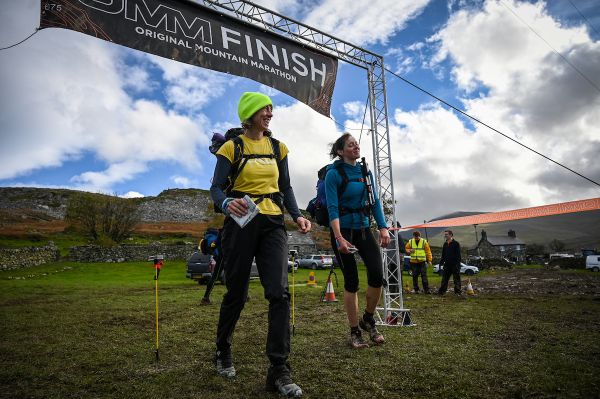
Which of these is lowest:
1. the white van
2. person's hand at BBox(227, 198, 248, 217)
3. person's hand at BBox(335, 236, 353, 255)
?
the white van

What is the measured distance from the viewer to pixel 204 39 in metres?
6.80

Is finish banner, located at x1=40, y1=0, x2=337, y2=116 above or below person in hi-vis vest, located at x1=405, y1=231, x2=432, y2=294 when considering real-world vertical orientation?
above

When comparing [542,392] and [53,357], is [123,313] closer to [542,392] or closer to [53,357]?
[53,357]

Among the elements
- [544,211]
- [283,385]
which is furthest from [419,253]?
[283,385]

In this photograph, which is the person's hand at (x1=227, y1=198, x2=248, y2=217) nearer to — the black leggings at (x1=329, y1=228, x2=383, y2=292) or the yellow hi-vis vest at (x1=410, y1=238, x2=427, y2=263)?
the black leggings at (x1=329, y1=228, x2=383, y2=292)

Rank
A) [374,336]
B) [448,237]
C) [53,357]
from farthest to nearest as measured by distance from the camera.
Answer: [448,237] → [374,336] → [53,357]

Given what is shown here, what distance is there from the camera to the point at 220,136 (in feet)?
14.3

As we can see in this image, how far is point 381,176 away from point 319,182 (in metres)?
3.20

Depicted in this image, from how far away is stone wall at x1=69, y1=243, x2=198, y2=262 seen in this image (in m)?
35.5

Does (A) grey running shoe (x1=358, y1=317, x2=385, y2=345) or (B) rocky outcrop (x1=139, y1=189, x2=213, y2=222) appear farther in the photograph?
Result: (B) rocky outcrop (x1=139, y1=189, x2=213, y2=222)

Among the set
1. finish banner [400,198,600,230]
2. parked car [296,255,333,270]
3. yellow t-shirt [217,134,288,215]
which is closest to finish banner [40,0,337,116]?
finish banner [400,198,600,230]

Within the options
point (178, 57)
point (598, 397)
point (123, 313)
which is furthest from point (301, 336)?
point (178, 57)

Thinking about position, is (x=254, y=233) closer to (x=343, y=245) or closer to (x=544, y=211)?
(x=343, y=245)

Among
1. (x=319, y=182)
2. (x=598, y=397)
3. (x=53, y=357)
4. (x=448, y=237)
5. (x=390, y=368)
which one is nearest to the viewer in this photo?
(x=598, y=397)
